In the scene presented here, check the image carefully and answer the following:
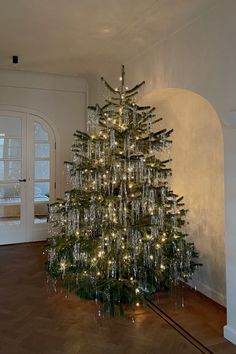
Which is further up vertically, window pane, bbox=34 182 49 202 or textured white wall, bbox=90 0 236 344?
textured white wall, bbox=90 0 236 344

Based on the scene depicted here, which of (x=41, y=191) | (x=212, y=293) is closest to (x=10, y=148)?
(x=41, y=191)

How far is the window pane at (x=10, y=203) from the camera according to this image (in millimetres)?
5238

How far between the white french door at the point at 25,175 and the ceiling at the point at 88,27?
1159mm

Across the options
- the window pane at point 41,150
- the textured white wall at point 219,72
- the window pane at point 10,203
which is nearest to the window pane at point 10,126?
the window pane at point 41,150

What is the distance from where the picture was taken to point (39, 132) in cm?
545

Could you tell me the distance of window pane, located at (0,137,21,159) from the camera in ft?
17.1

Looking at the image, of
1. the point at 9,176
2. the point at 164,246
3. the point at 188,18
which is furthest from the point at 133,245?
the point at 9,176

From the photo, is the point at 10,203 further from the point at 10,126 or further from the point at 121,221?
the point at 121,221

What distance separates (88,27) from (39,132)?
251cm

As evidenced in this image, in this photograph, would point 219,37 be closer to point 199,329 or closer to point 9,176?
point 199,329

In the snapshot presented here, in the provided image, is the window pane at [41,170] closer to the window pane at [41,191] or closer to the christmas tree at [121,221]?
the window pane at [41,191]

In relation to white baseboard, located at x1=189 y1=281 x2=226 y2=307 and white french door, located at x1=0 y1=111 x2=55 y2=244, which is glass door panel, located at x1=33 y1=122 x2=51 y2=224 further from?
white baseboard, located at x1=189 y1=281 x2=226 y2=307

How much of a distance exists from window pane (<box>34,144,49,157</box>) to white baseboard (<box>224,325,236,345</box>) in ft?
13.0

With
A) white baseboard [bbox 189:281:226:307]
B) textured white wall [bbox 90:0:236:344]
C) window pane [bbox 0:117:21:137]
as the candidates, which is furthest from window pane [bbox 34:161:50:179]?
white baseboard [bbox 189:281:226:307]
